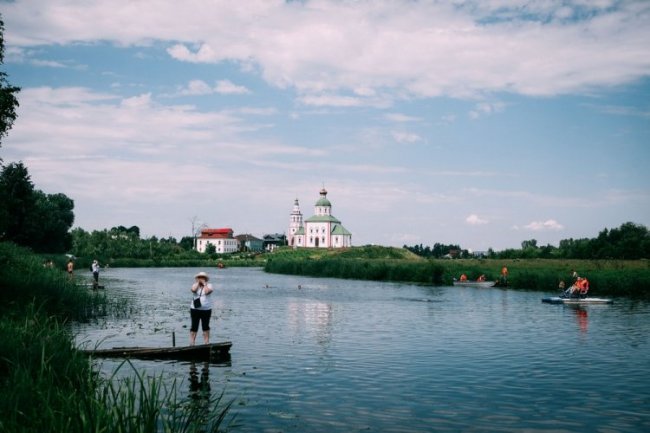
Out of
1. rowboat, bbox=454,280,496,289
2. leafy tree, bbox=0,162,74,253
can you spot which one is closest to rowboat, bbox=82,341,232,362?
rowboat, bbox=454,280,496,289

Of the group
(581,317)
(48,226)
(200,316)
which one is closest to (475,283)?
(581,317)

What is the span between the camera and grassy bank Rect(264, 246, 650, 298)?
5691 cm

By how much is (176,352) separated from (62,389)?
985 cm

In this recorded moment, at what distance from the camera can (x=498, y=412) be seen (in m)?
16.3

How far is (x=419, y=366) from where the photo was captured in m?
22.6

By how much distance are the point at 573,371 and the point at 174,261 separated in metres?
139

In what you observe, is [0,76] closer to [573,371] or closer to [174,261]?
[573,371]

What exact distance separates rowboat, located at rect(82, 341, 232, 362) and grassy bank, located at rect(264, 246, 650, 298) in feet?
148

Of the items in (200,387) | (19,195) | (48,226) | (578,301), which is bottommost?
(200,387)

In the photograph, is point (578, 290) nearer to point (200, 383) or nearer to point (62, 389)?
point (200, 383)

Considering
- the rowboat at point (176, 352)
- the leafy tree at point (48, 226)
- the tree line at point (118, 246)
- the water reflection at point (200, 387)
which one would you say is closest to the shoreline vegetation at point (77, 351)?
the water reflection at point (200, 387)

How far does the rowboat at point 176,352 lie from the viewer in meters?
20.9

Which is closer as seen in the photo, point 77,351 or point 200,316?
point 77,351

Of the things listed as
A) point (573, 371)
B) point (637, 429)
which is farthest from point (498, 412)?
point (573, 371)
